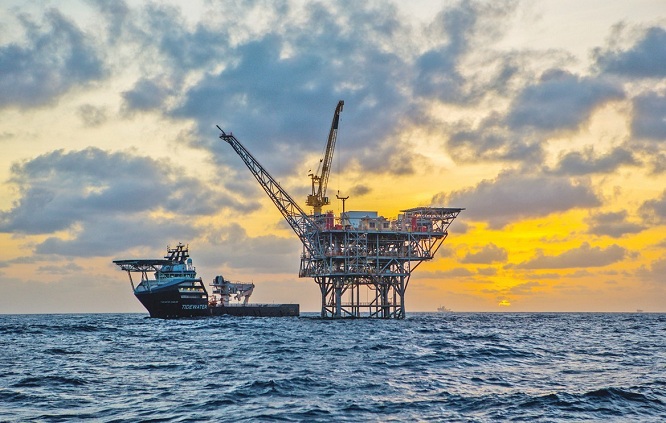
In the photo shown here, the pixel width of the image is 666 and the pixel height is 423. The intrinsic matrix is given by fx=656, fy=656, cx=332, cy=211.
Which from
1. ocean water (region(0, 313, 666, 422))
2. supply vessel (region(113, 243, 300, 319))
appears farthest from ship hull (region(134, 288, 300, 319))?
ocean water (region(0, 313, 666, 422))

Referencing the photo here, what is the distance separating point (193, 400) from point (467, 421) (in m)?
10.6

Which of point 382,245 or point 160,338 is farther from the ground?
point 382,245

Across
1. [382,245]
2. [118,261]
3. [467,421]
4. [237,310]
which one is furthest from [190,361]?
[237,310]

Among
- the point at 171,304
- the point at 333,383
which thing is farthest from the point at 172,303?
the point at 333,383

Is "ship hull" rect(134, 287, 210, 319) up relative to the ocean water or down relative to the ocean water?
up

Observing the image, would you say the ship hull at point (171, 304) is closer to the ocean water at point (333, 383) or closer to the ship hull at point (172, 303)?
the ship hull at point (172, 303)

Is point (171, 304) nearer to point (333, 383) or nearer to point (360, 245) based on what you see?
point (360, 245)

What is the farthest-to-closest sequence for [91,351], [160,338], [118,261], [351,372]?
[118,261]
[160,338]
[91,351]
[351,372]

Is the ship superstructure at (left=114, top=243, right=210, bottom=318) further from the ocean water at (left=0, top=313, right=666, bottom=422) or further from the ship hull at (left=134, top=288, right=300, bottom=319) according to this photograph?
the ocean water at (left=0, top=313, right=666, bottom=422)

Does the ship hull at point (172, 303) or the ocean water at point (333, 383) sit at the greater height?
the ship hull at point (172, 303)

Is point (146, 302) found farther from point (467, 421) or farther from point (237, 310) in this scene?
point (467, 421)

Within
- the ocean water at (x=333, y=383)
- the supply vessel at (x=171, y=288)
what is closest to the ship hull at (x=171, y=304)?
the supply vessel at (x=171, y=288)

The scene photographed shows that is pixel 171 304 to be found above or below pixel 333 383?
above

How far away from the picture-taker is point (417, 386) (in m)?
28.9
